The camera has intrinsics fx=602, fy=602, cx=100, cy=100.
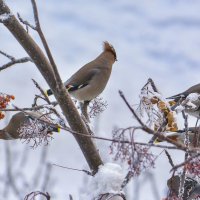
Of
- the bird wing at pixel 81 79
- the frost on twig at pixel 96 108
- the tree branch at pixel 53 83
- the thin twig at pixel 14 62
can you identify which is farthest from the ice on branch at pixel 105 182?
the bird wing at pixel 81 79

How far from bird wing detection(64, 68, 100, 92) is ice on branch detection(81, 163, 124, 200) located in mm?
1955

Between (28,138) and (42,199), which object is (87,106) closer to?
(42,199)

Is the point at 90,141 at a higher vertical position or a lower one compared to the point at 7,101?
lower

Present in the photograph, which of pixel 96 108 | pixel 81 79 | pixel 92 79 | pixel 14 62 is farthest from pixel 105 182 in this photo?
pixel 81 79

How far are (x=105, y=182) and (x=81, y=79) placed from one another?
2.17 meters

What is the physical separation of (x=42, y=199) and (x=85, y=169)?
0.79 feet

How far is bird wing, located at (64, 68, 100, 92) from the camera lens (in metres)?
3.20

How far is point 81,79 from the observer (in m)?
3.33

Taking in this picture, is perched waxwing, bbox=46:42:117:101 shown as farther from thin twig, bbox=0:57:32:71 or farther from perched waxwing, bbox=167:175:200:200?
perched waxwing, bbox=167:175:200:200

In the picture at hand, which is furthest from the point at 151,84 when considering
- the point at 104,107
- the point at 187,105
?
the point at 104,107

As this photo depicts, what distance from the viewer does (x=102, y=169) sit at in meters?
1.25

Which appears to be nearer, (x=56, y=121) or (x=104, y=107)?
(x=56, y=121)

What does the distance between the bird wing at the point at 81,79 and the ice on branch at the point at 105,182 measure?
1.95m

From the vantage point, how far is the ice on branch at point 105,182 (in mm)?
1171
